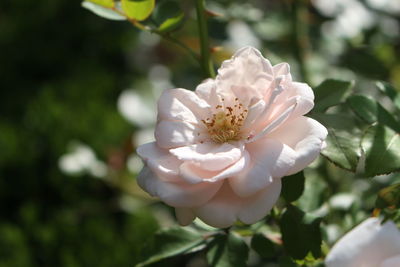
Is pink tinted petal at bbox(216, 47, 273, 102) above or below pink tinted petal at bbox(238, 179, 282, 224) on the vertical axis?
above

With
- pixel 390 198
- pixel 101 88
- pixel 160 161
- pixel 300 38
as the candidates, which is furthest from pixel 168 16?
pixel 101 88

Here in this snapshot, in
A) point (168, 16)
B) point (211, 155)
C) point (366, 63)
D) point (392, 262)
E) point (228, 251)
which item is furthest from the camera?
point (366, 63)

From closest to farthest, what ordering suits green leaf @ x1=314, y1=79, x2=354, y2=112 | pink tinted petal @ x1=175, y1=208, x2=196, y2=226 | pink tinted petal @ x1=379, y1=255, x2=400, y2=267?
pink tinted petal @ x1=379, y1=255, x2=400, y2=267 → pink tinted petal @ x1=175, y1=208, x2=196, y2=226 → green leaf @ x1=314, y1=79, x2=354, y2=112

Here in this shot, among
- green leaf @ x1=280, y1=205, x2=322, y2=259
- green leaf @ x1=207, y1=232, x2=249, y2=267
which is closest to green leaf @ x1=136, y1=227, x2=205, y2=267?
green leaf @ x1=207, y1=232, x2=249, y2=267

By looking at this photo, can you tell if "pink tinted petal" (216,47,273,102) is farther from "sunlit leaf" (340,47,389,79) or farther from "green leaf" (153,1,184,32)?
"sunlit leaf" (340,47,389,79)

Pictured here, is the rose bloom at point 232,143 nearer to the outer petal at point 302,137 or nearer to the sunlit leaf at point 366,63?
the outer petal at point 302,137

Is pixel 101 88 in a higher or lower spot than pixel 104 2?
lower

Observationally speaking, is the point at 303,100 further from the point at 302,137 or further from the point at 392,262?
the point at 392,262
